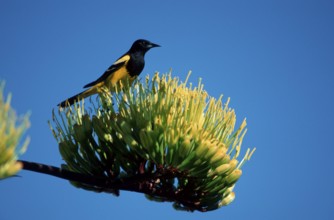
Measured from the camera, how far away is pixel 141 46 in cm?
693

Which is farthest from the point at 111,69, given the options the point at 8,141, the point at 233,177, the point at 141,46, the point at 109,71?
the point at 8,141

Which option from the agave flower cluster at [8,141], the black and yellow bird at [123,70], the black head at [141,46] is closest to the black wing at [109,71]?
the black and yellow bird at [123,70]

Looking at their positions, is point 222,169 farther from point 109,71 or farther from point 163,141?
point 109,71

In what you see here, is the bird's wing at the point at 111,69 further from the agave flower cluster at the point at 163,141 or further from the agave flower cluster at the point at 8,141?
the agave flower cluster at the point at 8,141

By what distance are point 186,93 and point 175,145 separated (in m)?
0.39

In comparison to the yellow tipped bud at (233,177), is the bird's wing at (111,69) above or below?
above

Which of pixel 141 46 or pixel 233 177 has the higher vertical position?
pixel 141 46

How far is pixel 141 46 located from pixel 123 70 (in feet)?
3.15

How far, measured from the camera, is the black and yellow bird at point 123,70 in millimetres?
5897

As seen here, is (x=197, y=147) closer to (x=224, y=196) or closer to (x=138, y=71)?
(x=224, y=196)

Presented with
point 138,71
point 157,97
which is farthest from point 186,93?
point 138,71

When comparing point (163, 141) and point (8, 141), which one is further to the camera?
point (163, 141)

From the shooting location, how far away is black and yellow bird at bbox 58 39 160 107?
590 cm

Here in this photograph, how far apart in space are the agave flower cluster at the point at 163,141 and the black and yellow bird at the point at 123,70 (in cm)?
278
